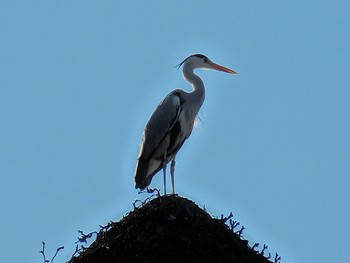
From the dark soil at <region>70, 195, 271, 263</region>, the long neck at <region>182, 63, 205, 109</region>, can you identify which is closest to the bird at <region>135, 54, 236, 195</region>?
the long neck at <region>182, 63, 205, 109</region>

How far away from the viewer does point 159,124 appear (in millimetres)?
13898

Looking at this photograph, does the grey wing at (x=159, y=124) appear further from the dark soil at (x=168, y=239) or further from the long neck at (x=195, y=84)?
the dark soil at (x=168, y=239)

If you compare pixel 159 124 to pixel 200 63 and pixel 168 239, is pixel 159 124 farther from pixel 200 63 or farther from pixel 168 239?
pixel 168 239

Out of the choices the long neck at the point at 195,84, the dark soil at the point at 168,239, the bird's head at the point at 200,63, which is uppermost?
the bird's head at the point at 200,63

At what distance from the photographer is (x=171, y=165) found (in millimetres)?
13562

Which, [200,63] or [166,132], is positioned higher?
Answer: [200,63]

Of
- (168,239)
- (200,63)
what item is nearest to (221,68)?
(200,63)

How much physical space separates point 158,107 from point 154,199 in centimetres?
433

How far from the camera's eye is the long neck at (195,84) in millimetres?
14438

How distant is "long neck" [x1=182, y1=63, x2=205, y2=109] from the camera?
1444 cm

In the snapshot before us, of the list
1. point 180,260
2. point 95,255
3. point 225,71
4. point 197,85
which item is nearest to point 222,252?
point 180,260

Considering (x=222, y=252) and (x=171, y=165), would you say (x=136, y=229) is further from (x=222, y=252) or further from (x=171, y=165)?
(x=171, y=165)

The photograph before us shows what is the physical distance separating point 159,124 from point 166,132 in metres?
0.15

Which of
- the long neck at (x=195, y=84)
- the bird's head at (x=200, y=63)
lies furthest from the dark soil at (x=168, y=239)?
the bird's head at (x=200, y=63)
